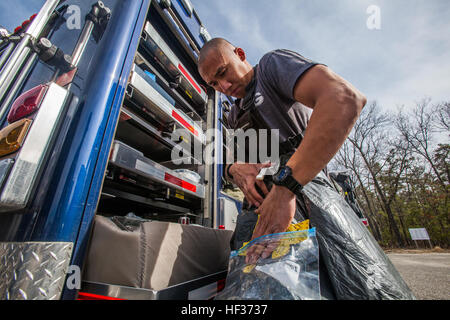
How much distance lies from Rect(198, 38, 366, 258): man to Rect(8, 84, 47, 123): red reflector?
1.07 meters

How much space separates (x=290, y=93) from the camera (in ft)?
2.59

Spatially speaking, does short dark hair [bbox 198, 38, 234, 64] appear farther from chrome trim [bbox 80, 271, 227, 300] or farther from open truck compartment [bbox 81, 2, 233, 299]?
chrome trim [bbox 80, 271, 227, 300]

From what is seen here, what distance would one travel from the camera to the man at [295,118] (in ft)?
2.03

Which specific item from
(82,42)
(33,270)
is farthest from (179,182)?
(82,42)

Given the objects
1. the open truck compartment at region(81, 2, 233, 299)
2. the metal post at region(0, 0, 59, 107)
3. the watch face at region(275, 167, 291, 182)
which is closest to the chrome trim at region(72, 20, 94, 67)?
the metal post at region(0, 0, 59, 107)

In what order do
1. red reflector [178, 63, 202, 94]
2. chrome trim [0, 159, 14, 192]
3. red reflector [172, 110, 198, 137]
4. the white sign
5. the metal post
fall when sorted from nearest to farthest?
1. chrome trim [0, 159, 14, 192]
2. the metal post
3. red reflector [172, 110, 198, 137]
4. red reflector [178, 63, 202, 94]
5. the white sign

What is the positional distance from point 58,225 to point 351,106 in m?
1.20

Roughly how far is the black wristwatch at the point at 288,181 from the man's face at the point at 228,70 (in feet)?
2.35

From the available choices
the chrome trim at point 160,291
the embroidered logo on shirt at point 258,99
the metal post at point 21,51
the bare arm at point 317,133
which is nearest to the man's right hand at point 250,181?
the bare arm at point 317,133

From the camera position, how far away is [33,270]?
71 centimetres

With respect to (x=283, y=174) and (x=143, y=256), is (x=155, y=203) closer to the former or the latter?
(x=143, y=256)

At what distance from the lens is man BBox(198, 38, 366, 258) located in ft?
2.03

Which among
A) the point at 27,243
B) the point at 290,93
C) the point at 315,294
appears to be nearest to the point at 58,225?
the point at 27,243

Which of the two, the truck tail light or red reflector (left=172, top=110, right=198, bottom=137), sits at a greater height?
red reflector (left=172, top=110, right=198, bottom=137)
